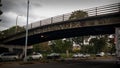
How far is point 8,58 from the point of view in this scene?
1533 inches

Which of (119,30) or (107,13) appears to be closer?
(119,30)

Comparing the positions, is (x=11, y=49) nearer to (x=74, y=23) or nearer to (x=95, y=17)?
(x=74, y=23)

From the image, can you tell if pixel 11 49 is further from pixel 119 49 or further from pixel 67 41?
pixel 119 49

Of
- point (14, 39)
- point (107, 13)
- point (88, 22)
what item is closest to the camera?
point (107, 13)

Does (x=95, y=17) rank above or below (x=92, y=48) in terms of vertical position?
above

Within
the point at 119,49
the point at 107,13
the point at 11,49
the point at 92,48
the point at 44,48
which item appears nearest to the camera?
the point at 119,49

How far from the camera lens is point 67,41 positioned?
74.6m

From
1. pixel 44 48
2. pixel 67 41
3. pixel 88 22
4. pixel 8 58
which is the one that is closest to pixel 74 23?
pixel 88 22

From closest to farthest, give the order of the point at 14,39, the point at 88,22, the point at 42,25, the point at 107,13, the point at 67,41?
the point at 107,13 → the point at 88,22 → the point at 42,25 → the point at 14,39 → the point at 67,41

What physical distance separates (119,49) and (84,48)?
7287cm

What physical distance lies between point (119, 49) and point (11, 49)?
133ft

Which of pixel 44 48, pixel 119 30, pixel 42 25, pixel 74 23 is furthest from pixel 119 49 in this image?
pixel 44 48

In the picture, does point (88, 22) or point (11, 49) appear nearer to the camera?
point (88, 22)

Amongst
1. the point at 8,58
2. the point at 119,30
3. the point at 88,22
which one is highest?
the point at 88,22
